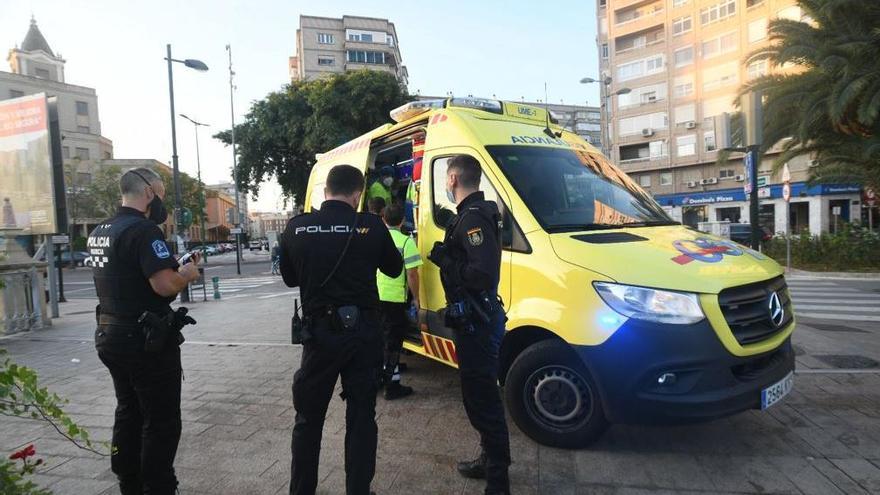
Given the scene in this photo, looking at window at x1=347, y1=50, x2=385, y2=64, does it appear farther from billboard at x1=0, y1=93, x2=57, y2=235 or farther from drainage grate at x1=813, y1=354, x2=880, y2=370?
drainage grate at x1=813, y1=354, x2=880, y2=370

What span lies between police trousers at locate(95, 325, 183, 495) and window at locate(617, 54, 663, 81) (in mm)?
50628

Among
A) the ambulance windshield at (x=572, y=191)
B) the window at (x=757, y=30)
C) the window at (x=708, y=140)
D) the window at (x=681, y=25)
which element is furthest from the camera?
the window at (x=681, y=25)

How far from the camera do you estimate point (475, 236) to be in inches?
116

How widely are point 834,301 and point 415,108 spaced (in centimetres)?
1008

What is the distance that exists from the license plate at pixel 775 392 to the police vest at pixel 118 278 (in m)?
3.64

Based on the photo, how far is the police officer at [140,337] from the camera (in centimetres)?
280

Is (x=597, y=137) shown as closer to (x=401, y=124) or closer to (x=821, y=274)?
(x=821, y=274)

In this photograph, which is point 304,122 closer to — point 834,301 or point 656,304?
point 834,301

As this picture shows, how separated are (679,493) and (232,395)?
4092 millimetres

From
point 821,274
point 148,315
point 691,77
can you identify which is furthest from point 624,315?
point 691,77

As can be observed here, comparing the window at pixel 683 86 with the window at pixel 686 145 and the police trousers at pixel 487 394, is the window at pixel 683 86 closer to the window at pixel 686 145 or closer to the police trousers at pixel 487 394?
the window at pixel 686 145

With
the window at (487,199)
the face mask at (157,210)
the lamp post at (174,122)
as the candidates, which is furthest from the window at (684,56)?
the face mask at (157,210)

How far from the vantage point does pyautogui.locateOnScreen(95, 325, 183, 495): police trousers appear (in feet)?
9.20

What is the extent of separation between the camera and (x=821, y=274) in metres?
15.0
